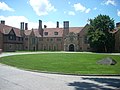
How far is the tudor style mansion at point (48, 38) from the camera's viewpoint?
235ft

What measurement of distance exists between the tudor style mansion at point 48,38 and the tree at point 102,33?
4797mm

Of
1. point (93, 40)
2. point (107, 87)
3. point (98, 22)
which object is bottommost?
point (107, 87)

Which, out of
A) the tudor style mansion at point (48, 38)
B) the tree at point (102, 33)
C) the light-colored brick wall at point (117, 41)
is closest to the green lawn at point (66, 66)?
the tree at point (102, 33)

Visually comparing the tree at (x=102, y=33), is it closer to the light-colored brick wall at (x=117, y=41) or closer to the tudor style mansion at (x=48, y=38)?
the light-colored brick wall at (x=117, y=41)

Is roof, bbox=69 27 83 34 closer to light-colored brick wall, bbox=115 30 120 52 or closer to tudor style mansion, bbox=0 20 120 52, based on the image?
tudor style mansion, bbox=0 20 120 52

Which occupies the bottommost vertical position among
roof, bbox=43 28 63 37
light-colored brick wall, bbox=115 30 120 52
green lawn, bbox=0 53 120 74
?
green lawn, bbox=0 53 120 74

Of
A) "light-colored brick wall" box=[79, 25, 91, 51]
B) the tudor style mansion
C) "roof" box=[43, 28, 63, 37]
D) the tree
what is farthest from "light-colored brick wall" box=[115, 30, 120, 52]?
"roof" box=[43, 28, 63, 37]

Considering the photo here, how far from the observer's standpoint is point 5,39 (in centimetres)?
6744

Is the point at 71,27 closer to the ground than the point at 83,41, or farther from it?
farther from it

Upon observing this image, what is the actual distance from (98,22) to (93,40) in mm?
6232

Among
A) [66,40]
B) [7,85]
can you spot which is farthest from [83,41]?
[7,85]

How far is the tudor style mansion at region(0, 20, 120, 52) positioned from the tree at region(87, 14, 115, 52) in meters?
4.80

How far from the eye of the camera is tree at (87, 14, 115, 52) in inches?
2436

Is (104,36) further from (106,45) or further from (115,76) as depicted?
(115,76)
